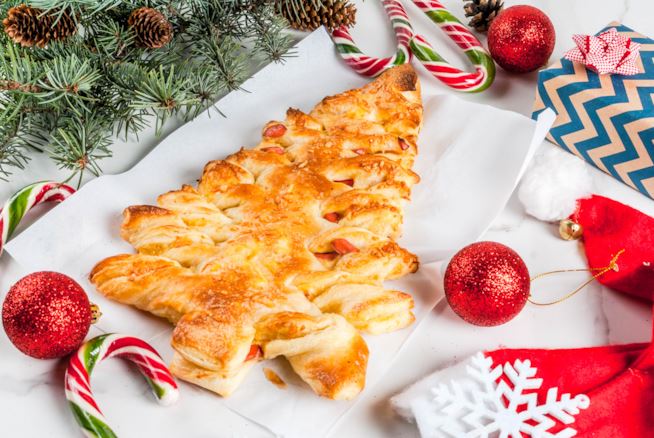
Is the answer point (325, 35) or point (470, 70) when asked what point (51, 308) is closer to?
point (325, 35)

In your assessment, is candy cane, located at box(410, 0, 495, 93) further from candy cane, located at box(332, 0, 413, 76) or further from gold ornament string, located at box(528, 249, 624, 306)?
gold ornament string, located at box(528, 249, 624, 306)

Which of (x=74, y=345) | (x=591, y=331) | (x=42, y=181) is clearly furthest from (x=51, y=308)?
(x=591, y=331)

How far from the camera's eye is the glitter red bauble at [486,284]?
1.44 meters

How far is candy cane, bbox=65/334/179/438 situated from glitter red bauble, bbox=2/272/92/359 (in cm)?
4

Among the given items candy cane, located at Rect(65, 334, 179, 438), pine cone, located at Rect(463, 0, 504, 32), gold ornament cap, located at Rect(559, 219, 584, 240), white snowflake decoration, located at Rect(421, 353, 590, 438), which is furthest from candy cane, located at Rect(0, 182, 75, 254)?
pine cone, located at Rect(463, 0, 504, 32)

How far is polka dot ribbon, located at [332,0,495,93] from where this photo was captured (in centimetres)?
200

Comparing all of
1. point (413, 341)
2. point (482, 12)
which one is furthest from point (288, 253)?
point (482, 12)

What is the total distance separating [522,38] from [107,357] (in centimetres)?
121

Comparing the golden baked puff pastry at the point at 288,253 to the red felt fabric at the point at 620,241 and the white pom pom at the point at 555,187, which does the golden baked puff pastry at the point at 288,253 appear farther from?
the red felt fabric at the point at 620,241

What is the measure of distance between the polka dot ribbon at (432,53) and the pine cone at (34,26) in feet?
2.30

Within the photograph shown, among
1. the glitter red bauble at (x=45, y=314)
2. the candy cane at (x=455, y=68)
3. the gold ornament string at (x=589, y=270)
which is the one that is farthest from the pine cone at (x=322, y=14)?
the glitter red bauble at (x=45, y=314)

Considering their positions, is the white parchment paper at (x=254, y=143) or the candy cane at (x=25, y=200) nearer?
the white parchment paper at (x=254, y=143)

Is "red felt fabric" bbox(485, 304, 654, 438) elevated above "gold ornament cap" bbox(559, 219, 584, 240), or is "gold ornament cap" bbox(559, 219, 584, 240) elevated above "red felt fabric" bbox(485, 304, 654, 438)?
"gold ornament cap" bbox(559, 219, 584, 240)

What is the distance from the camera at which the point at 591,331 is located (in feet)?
5.01
